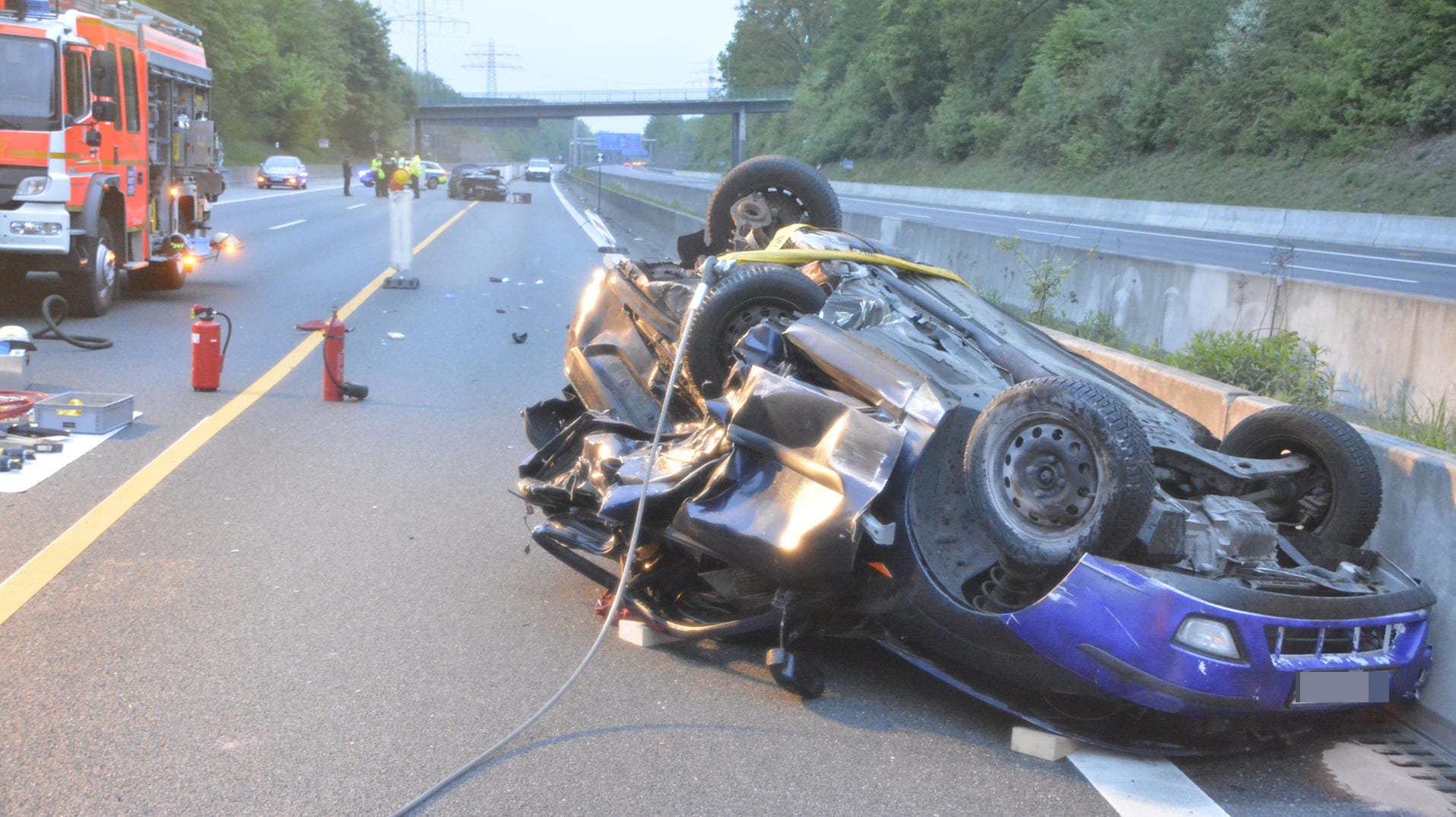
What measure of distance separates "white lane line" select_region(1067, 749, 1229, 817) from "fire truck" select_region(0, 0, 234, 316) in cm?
1135

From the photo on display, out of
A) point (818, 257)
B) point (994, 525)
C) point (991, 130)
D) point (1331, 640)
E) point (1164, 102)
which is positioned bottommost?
point (1331, 640)

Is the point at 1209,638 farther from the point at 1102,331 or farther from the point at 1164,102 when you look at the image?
the point at 1164,102

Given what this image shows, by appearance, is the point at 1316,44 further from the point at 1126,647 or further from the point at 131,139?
the point at 1126,647

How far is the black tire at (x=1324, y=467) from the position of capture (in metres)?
4.60

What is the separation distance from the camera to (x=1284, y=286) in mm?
8836

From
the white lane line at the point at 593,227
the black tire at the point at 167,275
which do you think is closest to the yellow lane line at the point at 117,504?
the black tire at the point at 167,275

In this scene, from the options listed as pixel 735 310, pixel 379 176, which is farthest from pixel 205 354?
pixel 379 176

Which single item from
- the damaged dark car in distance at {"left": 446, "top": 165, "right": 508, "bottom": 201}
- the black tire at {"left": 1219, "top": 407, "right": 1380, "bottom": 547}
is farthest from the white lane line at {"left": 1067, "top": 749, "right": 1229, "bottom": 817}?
the damaged dark car in distance at {"left": 446, "top": 165, "right": 508, "bottom": 201}

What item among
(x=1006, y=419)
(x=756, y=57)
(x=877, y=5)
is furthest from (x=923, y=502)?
(x=756, y=57)

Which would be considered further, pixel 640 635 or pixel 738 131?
pixel 738 131

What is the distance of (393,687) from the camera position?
4434 millimetres

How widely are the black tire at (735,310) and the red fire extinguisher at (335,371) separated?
16.1ft

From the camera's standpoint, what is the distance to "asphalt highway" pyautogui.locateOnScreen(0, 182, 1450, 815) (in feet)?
12.3

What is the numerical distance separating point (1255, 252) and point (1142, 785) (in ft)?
73.1
